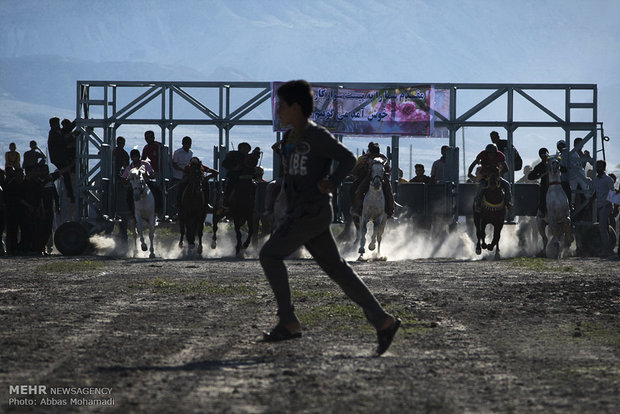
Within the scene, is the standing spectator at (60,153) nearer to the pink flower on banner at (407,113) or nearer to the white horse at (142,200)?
the white horse at (142,200)

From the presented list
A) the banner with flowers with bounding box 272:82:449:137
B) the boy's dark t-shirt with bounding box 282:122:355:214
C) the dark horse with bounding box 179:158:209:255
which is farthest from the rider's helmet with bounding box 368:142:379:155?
the boy's dark t-shirt with bounding box 282:122:355:214

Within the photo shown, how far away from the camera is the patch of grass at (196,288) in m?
13.9

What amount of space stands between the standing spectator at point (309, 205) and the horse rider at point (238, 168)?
48.9 ft

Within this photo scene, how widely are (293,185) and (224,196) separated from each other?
15334 millimetres

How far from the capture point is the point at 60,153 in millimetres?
25578

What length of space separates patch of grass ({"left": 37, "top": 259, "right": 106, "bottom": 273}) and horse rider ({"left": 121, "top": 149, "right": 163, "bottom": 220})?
370 centimetres

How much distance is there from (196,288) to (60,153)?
12105 mm

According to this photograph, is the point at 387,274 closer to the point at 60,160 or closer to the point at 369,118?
the point at 369,118

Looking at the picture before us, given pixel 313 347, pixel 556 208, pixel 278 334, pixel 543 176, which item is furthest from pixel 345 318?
pixel 543 176

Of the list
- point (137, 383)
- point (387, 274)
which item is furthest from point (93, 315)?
point (387, 274)

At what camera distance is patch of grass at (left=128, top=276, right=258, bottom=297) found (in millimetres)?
13922

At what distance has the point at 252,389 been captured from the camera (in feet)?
22.0

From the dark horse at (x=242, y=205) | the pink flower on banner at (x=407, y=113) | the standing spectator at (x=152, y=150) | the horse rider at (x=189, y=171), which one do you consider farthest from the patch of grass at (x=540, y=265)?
the standing spectator at (x=152, y=150)

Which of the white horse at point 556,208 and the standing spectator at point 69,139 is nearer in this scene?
the white horse at point 556,208
